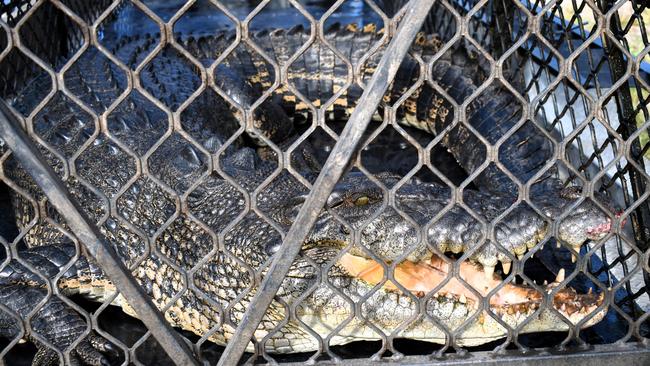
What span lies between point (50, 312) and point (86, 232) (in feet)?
3.14

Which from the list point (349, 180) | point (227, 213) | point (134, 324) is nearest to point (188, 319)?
point (134, 324)

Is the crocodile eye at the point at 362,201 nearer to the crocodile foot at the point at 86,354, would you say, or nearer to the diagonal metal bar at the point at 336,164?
the diagonal metal bar at the point at 336,164

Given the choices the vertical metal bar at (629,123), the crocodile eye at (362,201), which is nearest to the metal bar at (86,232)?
the crocodile eye at (362,201)

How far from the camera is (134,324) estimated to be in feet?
8.21

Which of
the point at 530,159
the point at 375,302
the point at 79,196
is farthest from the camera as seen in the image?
the point at 530,159

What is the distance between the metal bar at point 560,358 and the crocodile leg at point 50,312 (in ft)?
2.62

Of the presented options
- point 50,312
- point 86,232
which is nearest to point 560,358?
point 86,232

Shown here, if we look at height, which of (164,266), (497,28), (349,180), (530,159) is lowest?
(164,266)

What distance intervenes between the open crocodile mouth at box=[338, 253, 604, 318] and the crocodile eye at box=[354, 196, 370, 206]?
0.16 meters

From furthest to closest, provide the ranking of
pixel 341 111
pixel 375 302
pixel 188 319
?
pixel 341 111 < pixel 188 319 < pixel 375 302

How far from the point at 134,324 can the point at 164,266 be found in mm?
209

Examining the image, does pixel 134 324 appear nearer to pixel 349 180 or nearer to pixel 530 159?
pixel 349 180

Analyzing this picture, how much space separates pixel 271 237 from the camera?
231 centimetres

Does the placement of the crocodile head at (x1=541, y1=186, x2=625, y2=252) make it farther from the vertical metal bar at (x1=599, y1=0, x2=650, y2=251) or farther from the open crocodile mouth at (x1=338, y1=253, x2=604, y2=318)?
the vertical metal bar at (x1=599, y1=0, x2=650, y2=251)
